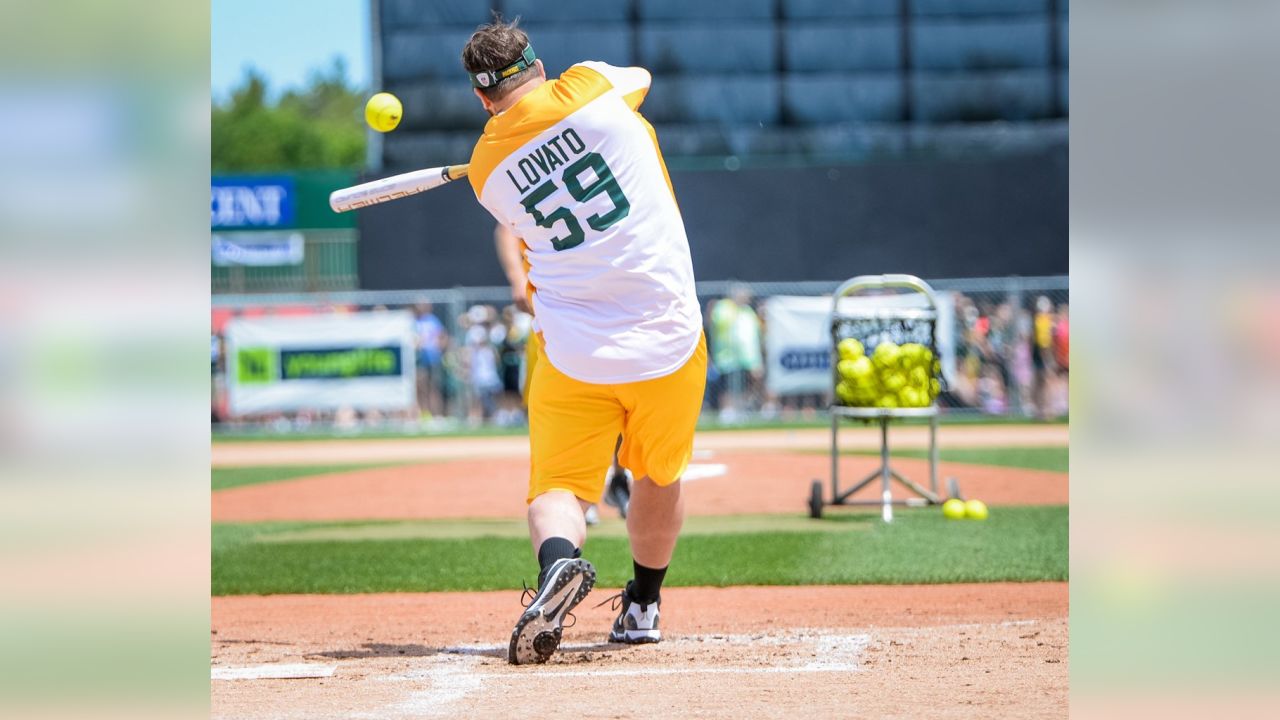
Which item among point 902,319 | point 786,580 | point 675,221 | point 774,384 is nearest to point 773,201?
point 774,384

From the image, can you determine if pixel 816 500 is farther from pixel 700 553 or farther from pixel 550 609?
pixel 550 609

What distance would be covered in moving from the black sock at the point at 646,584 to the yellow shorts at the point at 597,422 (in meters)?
0.56

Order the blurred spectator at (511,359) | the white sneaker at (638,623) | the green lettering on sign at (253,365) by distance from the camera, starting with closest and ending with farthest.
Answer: the white sneaker at (638,623), the green lettering on sign at (253,365), the blurred spectator at (511,359)

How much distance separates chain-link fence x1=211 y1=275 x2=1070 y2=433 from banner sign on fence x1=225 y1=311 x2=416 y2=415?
1.05 ft

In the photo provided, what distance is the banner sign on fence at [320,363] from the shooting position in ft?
73.0

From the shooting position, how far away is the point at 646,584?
5590 mm

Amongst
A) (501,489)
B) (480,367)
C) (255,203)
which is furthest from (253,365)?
(501,489)

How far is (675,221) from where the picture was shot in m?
5.06

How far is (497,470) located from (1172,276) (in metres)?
13.3

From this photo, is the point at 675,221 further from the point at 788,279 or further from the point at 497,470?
the point at 788,279

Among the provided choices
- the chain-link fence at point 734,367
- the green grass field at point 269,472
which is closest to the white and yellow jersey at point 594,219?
the green grass field at point 269,472

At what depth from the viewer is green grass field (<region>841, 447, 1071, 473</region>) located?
14.7 m

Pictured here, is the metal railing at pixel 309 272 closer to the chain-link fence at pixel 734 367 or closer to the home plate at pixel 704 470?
the chain-link fence at pixel 734 367

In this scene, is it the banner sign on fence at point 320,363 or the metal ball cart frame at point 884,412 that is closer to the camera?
the metal ball cart frame at point 884,412
